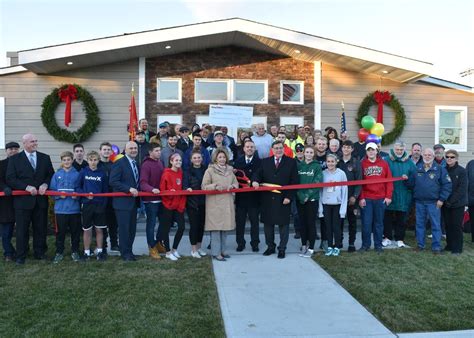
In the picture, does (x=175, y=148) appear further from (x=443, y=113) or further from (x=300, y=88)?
(x=443, y=113)

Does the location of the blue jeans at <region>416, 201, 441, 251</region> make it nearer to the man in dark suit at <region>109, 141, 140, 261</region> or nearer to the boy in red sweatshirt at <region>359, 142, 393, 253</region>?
the boy in red sweatshirt at <region>359, 142, 393, 253</region>

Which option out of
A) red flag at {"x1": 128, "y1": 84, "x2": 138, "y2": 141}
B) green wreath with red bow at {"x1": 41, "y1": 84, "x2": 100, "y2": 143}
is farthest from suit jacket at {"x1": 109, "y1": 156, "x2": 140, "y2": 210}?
green wreath with red bow at {"x1": 41, "y1": 84, "x2": 100, "y2": 143}

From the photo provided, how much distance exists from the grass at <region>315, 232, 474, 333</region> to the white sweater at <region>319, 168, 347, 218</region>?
2.77ft

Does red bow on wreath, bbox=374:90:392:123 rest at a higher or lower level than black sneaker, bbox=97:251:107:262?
higher

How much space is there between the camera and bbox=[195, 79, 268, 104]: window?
1281 cm

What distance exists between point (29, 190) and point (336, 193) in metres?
4.78

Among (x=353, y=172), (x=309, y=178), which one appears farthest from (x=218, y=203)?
(x=353, y=172)

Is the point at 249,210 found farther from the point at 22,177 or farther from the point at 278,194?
the point at 22,177

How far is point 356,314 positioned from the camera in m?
4.59

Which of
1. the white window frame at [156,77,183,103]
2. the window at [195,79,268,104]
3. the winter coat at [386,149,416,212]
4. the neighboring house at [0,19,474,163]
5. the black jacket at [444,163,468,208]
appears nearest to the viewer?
the black jacket at [444,163,468,208]

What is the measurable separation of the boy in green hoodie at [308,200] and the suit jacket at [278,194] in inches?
7.3

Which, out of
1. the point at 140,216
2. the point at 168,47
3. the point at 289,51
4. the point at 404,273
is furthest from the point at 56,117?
the point at 404,273

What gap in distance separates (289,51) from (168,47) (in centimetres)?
347

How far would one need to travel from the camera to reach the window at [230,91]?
12.8m
